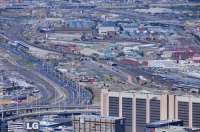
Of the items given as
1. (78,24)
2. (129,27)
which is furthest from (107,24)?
(78,24)

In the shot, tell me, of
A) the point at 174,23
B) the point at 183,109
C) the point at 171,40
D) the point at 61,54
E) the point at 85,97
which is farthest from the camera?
the point at 174,23

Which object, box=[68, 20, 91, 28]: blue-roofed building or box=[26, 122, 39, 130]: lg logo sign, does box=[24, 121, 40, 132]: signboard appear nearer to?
box=[26, 122, 39, 130]: lg logo sign

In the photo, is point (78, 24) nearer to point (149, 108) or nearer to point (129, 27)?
point (129, 27)

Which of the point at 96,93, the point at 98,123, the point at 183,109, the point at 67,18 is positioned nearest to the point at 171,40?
the point at 67,18

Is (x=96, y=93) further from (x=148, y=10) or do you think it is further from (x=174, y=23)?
(x=148, y=10)

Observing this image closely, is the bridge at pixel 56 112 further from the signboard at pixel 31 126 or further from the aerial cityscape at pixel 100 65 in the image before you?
the signboard at pixel 31 126

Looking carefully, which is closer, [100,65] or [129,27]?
[100,65]
